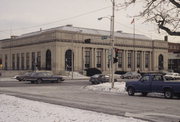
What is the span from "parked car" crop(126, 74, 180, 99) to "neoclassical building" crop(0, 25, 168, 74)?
50.8 meters

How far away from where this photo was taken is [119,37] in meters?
94.6

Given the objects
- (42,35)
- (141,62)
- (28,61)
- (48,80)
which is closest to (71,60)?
(42,35)

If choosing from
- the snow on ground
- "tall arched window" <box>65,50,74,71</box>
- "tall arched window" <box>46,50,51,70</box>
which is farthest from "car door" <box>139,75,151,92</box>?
"tall arched window" <box>46,50,51,70</box>

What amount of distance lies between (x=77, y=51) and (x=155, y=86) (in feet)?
195

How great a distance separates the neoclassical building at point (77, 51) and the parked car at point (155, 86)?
50.8m

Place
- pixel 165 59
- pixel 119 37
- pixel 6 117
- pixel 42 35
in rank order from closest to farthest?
pixel 6 117, pixel 42 35, pixel 119 37, pixel 165 59

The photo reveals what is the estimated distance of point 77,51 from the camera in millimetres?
84062

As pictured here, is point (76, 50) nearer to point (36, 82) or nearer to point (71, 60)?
point (71, 60)

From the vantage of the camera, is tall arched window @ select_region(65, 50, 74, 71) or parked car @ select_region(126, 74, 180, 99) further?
tall arched window @ select_region(65, 50, 74, 71)

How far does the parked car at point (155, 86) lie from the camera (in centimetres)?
2377

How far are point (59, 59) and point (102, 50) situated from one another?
14.6 metres

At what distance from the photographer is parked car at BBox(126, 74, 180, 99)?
23.8 meters

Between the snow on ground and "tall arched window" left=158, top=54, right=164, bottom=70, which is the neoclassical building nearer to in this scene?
"tall arched window" left=158, top=54, right=164, bottom=70

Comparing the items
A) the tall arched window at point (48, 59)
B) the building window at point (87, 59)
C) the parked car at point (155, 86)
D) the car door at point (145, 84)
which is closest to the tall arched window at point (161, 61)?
the building window at point (87, 59)
